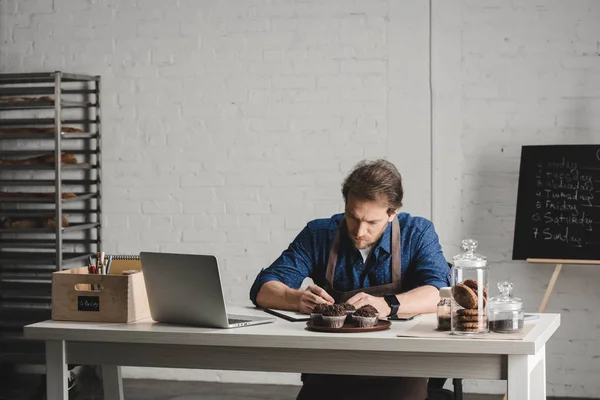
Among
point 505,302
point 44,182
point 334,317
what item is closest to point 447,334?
point 505,302

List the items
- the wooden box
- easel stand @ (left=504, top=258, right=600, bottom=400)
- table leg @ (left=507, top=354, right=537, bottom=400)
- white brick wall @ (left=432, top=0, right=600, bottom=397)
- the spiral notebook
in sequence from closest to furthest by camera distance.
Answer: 1. table leg @ (left=507, top=354, right=537, bottom=400)
2. the wooden box
3. the spiral notebook
4. easel stand @ (left=504, top=258, right=600, bottom=400)
5. white brick wall @ (left=432, top=0, right=600, bottom=397)

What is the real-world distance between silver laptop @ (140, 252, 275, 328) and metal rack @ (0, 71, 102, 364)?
8.74 feet

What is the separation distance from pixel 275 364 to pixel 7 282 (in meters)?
3.57

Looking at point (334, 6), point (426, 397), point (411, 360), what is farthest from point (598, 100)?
point (411, 360)

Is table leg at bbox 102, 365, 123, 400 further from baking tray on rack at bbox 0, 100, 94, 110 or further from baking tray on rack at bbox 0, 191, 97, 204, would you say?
baking tray on rack at bbox 0, 100, 94, 110

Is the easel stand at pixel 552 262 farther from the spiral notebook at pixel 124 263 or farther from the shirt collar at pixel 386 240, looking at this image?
the spiral notebook at pixel 124 263

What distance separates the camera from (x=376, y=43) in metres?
5.55

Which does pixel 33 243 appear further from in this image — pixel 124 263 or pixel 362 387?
pixel 362 387

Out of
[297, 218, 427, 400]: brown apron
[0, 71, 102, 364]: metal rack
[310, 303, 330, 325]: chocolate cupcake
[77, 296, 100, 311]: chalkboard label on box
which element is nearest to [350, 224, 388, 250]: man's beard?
[297, 218, 427, 400]: brown apron

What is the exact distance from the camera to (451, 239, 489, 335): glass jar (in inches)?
107

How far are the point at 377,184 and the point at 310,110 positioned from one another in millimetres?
2267

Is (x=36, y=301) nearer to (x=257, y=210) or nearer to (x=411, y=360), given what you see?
(x=257, y=210)

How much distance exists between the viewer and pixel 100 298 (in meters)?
3.13

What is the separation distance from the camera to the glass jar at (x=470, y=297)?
271 centimetres
